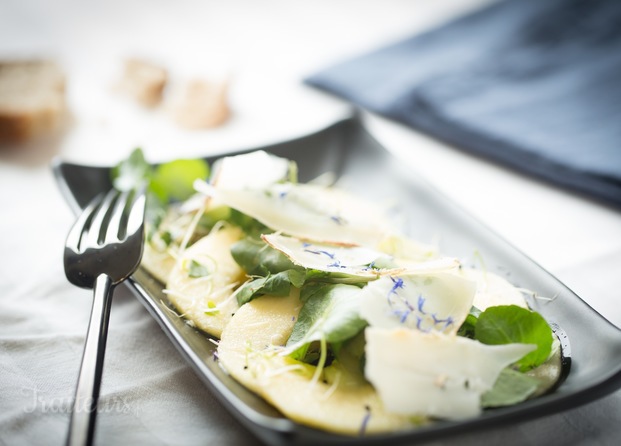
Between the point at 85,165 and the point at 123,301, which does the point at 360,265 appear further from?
A: the point at 85,165

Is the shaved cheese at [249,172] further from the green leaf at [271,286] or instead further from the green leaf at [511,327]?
the green leaf at [511,327]

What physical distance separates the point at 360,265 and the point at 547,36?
216cm

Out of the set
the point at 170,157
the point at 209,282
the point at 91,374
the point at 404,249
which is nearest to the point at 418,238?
the point at 404,249

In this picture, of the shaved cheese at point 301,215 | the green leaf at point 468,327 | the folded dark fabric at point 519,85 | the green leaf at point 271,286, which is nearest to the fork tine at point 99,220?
the shaved cheese at point 301,215

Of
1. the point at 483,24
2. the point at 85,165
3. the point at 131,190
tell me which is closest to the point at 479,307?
the point at 131,190

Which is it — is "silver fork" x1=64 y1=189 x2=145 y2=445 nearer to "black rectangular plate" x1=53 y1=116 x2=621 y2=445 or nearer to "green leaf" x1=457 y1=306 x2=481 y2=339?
"black rectangular plate" x1=53 y1=116 x2=621 y2=445

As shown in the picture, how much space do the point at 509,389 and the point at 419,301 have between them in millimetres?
218

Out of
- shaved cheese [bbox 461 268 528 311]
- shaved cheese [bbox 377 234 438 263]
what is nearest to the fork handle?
shaved cheese [bbox 377 234 438 263]

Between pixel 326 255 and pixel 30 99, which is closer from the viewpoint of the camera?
pixel 326 255

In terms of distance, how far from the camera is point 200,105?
8.55ft

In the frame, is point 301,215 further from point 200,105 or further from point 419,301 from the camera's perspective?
point 200,105

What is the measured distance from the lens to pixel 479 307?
1.28 metres

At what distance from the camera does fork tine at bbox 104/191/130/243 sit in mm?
1438

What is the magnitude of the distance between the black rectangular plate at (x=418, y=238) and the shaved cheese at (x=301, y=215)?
0.73 ft
